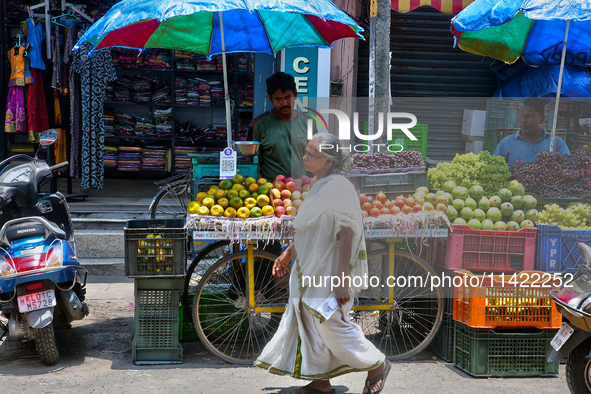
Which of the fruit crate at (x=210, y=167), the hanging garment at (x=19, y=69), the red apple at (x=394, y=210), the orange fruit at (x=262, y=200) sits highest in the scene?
the hanging garment at (x=19, y=69)

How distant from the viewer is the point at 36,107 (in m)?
8.11

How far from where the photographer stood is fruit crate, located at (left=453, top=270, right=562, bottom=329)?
446 centimetres

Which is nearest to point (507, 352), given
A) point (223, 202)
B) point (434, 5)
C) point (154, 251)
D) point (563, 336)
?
point (563, 336)

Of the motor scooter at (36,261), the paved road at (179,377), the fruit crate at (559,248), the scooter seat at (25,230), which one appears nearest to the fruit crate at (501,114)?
the fruit crate at (559,248)

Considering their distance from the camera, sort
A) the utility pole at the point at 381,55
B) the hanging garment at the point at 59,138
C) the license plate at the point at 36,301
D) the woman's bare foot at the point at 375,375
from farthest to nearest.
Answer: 1. the hanging garment at the point at 59,138
2. the utility pole at the point at 381,55
3. the license plate at the point at 36,301
4. the woman's bare foot at the point at 375,375

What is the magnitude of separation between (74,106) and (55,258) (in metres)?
4.16

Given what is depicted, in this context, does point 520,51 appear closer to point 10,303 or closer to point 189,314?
point 189,314

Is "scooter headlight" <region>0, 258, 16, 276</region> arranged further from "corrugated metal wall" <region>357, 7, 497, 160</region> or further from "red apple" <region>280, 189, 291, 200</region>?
"corrugated metal wall" <region>357, 7, 497, 160</region>

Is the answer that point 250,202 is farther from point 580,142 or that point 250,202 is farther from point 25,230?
point 580,142

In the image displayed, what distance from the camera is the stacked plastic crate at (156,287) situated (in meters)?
4.55

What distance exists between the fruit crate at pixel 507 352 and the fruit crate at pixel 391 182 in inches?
45.7

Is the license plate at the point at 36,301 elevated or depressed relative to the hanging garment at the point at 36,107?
depressed

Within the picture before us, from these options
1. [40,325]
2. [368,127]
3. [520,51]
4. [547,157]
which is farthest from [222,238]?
[520,51]

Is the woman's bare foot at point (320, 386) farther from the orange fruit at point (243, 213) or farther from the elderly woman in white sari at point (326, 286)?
the orange fruit at point (243, 213)
